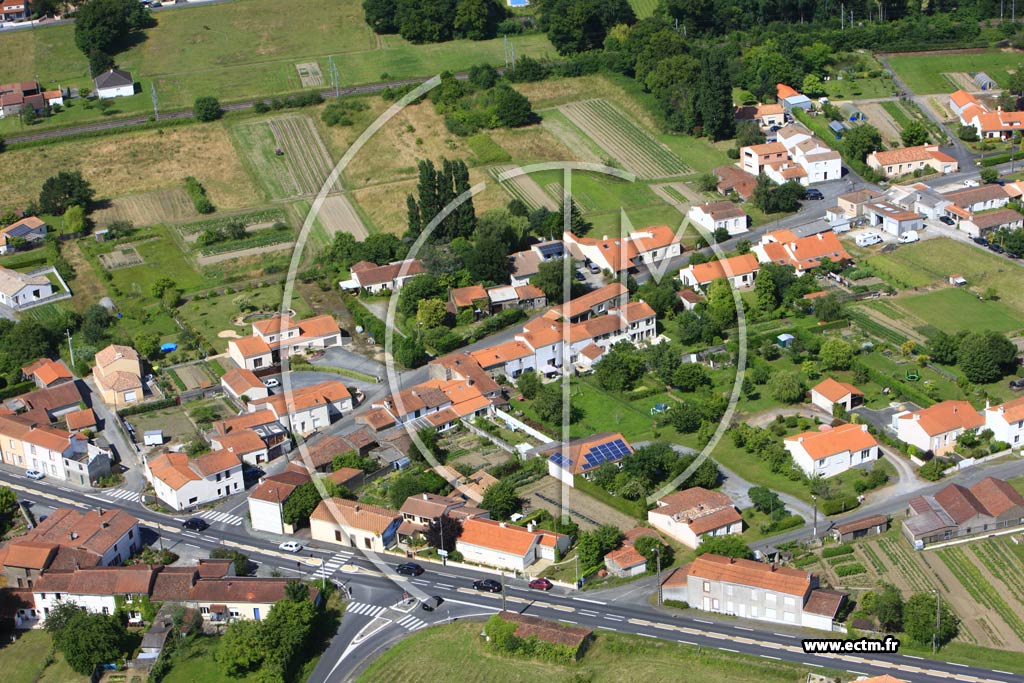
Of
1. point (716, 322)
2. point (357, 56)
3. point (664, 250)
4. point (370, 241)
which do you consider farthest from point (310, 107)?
point (716, 322)

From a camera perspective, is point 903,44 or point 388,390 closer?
point 388,390

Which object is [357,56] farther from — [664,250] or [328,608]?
[328,608]


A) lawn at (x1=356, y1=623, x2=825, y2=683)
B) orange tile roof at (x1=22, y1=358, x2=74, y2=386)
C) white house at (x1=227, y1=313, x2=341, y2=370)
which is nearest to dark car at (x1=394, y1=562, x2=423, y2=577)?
lawn at (x1=356, y1=623, x2=825, y2=683)

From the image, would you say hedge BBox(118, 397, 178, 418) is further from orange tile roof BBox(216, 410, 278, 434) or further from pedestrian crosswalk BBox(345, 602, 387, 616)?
pedestrian crosswalk BBox(345, 602, 387, 616)

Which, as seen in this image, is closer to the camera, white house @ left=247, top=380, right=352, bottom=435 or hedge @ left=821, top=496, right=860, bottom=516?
hedge @ left=821, top=496, right=860, bottom=516

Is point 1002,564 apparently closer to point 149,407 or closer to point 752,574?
point 752,574
